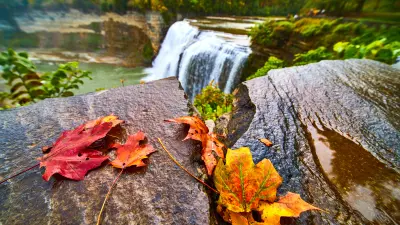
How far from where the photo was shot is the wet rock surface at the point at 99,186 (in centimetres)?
70

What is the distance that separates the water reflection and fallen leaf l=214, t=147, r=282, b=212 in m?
0.38

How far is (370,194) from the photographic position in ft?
2.79

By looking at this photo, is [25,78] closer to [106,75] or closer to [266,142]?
[266,142]

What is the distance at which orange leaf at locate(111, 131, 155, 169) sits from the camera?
0.88 m

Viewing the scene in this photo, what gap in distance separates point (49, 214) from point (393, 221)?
128 cm

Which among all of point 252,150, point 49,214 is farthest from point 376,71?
point 49,214

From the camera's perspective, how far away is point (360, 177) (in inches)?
36.4

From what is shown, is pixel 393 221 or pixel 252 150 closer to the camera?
pixel 393 221

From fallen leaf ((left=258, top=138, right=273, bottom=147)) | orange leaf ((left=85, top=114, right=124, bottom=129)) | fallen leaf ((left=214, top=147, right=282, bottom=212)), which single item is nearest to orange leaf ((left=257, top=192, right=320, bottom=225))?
fallen leaf ((left=214, top=147, right=282, bottom=212))

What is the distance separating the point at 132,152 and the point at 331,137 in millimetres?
1149

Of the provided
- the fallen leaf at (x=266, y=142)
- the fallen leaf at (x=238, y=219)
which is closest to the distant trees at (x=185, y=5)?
the fallen leaf at (x=266, y=142)

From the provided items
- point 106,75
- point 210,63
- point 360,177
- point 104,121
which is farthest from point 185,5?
point 360,177

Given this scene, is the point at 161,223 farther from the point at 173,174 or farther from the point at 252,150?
the point at 252,150

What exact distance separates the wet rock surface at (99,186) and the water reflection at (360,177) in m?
0.64
